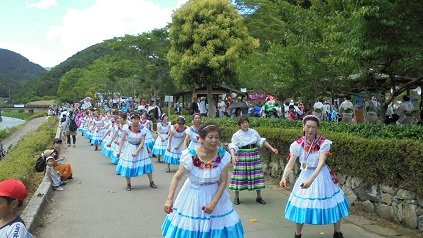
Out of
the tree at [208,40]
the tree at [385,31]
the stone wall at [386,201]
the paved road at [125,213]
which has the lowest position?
the paved road at [125,213]

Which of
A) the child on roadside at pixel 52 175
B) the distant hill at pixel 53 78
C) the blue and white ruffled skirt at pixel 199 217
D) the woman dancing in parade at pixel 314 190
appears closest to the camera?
the blue and white ruffled skirt at pixel 199 217

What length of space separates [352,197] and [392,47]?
2774 mm

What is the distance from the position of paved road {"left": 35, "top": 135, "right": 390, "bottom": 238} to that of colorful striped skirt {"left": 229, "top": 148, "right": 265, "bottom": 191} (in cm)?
39

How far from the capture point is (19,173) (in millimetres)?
11516

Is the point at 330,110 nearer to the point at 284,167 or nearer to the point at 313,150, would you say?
the point at 284,167

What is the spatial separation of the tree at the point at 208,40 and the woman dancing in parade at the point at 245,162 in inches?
566

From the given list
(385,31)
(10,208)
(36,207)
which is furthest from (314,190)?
(36,207)

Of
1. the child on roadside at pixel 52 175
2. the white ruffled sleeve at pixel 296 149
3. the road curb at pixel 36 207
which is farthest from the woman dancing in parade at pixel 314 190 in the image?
the child on roadside at pixel 52 175

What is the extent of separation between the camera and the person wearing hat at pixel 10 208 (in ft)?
11.5

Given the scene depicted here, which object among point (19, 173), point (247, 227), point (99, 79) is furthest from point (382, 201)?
point (99, 79)

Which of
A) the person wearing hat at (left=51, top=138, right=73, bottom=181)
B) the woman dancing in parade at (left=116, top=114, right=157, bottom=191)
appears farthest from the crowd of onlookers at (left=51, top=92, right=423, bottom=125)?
the person wearing hat at (left=51, top=138, right=73, bottom=181)

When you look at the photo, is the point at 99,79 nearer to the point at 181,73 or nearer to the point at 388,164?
the point at 181,73

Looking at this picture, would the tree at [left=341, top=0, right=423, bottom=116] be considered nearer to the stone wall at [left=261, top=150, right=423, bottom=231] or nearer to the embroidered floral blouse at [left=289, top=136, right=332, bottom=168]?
the stone wall at [left=261, top=150, right=423, bottom=231]

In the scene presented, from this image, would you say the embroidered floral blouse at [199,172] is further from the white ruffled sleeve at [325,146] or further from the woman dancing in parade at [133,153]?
the woman dancing in parade at [133,153]
